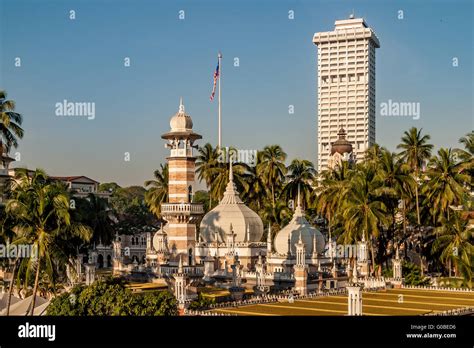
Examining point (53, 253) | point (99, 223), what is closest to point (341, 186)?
point (99, 223)

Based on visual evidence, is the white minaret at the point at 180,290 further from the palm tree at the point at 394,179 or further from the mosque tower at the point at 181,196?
the palm tree at the point at 394,179

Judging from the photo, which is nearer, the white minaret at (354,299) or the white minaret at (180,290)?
the white minaret at (354,299)

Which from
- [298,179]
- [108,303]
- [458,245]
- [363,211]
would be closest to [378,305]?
[458,245]

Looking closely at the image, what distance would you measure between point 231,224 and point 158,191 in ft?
98.3

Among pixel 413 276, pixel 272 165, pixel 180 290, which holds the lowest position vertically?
pixel 413 276

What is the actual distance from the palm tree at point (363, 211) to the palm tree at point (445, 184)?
23.3 feet

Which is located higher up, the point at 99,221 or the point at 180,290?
the point at 99,221

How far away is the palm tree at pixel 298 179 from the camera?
90.2 metres

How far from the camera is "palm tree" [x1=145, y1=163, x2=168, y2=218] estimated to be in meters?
98.4

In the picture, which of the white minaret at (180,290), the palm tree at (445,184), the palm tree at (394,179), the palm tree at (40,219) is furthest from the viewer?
the palm tree at (394,179)

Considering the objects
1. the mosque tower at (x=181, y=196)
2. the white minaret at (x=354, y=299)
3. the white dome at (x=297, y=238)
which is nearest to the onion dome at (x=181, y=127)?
the mosque tower at (x=181, y=196)

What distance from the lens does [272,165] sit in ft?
301

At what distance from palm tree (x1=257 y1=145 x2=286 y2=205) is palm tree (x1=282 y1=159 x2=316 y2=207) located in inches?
45.6

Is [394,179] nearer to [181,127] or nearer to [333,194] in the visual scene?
[333,194]
